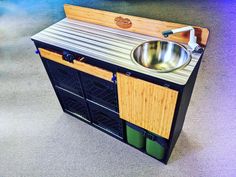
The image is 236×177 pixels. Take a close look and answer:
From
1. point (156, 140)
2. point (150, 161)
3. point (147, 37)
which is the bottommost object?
point (150, 161)

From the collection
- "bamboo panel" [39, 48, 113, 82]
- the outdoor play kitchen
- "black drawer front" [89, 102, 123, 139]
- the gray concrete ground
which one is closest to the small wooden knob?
the outdoor play kitchen

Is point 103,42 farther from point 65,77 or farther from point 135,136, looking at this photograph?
point 135,136

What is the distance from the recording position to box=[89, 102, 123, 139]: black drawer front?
1.59 meters

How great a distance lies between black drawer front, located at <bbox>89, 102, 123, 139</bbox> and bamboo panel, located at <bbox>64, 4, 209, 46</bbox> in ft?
2.35

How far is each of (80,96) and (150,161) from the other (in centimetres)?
87

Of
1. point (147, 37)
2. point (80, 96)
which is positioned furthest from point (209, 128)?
point (80, 96)

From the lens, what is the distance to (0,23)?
13.5 ft

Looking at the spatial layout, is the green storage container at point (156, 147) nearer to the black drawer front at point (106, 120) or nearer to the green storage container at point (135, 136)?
the green storage container at point (135, 136)

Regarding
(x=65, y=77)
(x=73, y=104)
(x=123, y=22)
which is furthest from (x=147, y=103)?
(x=73, y=104)

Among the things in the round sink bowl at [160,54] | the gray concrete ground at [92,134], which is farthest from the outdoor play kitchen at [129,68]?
the gray concrete ground at [92,134]

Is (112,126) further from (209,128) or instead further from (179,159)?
(209,128)

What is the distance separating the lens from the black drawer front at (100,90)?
4.46ft

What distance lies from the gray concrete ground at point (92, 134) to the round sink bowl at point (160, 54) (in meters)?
0.84

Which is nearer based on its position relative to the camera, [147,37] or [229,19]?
[147,37]
